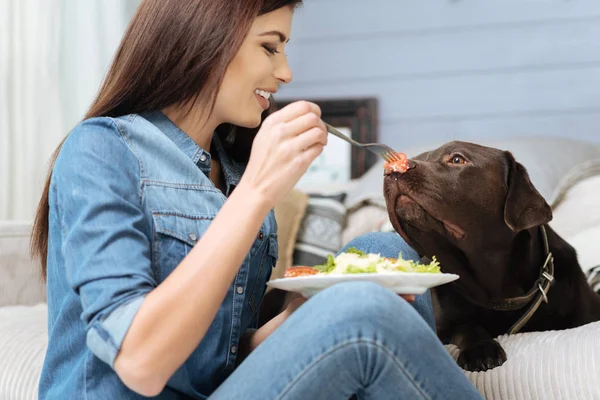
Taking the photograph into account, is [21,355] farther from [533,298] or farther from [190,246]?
[533,298]

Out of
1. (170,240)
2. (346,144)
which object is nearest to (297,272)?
(170,240)

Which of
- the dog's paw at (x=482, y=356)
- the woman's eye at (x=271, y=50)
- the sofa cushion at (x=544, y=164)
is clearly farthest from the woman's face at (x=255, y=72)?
the sofa cushion at (x=544, y=164)

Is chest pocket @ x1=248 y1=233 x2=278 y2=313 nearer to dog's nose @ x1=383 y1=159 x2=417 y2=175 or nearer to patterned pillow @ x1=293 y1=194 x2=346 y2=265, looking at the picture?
dog's nose @ x1=383 y1=159 x2=417 y2=175

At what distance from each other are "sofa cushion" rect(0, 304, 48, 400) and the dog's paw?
90 centimetres

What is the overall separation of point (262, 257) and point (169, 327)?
427mm

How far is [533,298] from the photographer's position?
162 cm

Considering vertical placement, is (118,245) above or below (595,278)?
above

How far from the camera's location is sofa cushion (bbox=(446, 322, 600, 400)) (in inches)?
48.5

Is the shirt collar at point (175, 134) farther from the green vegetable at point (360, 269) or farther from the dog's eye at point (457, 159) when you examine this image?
the dog's eye at point (457, 159)

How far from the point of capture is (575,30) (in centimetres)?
287

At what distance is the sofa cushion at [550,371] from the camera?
48.5 inches

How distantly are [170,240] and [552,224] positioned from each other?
165 cm

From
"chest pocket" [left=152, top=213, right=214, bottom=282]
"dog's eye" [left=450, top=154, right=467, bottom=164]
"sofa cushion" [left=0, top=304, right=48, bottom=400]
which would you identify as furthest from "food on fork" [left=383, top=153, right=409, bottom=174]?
"sofa cushion" [left=0, top=304, right=48, bottom=400]

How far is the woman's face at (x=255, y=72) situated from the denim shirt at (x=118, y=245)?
99mm
